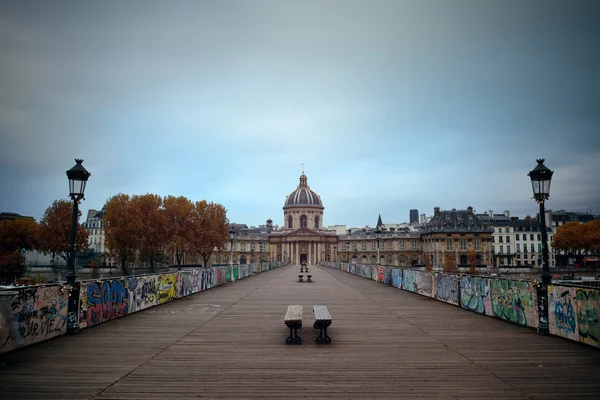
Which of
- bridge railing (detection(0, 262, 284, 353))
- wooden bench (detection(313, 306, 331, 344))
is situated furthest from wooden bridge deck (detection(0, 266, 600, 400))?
bridge railing (detection(0, 262, 284, 353))

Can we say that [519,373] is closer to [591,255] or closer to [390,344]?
Result: [390,344]

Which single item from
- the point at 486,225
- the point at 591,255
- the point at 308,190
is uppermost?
the point at 308,190

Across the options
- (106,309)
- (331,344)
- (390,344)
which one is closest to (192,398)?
(331,344)

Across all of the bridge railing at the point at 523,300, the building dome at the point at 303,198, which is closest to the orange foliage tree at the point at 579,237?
the building dome at the point at 303,198

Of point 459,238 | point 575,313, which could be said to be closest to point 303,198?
point 459,238

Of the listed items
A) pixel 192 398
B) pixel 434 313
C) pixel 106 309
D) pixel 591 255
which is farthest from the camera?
pixel 591 255

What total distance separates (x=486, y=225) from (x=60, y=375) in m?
130

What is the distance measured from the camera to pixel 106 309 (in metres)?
16.0

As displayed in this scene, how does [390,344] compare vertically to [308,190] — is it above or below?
below

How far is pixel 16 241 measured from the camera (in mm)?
76812

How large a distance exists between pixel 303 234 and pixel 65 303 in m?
132

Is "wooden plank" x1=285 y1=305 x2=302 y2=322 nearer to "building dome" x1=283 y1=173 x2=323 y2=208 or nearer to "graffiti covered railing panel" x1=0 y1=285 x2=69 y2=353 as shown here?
"graffiti covered railing panel" x1=0 y1=285 x2=69 y2=353

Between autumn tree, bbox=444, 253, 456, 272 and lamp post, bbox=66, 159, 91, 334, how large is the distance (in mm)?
103235

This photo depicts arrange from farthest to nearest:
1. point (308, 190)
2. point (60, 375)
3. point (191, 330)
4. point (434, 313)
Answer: point (308, 190) < point (434, 313) < point (191, 330) < point (60, 375)
